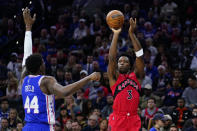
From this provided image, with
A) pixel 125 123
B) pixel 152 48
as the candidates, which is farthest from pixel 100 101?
pixel 125 123

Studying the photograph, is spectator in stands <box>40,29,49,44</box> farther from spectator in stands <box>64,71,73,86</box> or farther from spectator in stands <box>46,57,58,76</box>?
spectator in stands <box>64,71,73,86</box>

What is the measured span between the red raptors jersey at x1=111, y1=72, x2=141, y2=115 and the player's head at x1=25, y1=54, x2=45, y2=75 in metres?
1.67

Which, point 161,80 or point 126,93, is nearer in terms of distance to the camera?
point 126,93

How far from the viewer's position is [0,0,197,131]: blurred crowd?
11.4m

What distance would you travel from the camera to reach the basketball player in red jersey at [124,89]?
22.5 ft

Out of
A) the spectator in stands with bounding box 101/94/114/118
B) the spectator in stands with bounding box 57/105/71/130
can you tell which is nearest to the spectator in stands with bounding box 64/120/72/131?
the spectator in stands with bounding box 57/105/71/130

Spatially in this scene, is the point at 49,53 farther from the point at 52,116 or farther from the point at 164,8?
the point at 52,116

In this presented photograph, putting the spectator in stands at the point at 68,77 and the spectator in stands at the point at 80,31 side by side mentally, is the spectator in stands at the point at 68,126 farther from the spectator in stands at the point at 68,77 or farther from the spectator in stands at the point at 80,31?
the spectator in stands at the point at 80,31

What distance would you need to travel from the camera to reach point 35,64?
570 centimetres

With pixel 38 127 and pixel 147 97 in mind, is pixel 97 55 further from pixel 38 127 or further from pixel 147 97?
pixel 38 127

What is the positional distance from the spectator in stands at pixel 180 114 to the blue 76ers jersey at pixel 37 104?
19.9 ft

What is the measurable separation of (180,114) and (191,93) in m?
1.17

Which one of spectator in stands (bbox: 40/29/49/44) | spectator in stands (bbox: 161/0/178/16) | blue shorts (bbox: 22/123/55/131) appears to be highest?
spectator in stands (bbox: 161/0/178/16)

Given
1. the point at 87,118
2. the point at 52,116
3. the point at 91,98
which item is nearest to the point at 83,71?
the point at 91,98
